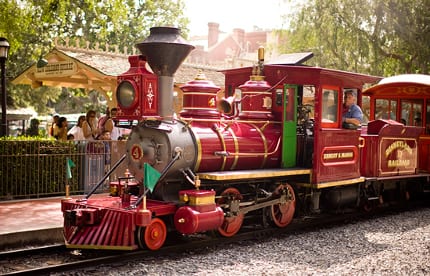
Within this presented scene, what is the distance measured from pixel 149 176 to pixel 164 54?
1.74 m

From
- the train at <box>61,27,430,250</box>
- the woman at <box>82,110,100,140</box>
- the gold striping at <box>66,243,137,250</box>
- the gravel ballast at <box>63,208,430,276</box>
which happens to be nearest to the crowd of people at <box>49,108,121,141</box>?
the woman at <box>82,110,100,140</box>

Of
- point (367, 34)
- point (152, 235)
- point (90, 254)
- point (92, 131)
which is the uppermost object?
point (367, 34)

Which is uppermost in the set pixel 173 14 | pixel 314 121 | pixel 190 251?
pixel 173 14

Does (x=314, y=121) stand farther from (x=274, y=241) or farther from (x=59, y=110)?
(x=59, y=110)

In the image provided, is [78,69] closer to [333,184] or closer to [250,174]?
[250,174]

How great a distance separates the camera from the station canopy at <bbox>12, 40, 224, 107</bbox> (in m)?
13.6

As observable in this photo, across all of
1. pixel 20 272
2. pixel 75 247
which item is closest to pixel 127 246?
pixel 75 247

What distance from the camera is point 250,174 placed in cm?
802

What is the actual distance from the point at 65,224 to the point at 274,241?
125 inches

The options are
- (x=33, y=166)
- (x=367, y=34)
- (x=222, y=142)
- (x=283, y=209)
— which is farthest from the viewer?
(x=367, y=34)

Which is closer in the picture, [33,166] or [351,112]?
[351,112]

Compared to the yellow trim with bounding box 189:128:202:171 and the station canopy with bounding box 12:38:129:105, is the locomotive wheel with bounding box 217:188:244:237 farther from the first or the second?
the station canopy with bounding box 12:38:129:105

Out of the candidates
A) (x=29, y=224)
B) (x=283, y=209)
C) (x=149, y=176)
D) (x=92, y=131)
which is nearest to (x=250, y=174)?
(x=283, y=209)

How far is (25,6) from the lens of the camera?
66.1ft
